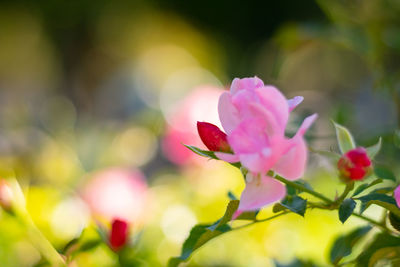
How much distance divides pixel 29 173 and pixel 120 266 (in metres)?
0.60

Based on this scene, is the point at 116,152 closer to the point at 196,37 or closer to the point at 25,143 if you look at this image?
the point at 25,143

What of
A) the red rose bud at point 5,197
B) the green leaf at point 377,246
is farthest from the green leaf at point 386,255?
the red rose bud at point 5,197

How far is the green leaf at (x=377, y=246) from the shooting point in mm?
375

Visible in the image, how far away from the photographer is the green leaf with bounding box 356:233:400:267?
1.23 ft

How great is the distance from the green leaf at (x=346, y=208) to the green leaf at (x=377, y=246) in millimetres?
53

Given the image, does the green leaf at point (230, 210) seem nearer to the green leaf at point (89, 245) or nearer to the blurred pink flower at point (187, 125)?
the green leaf at point (89, 245)

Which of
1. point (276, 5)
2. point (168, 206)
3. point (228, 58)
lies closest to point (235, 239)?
point (168, 206)

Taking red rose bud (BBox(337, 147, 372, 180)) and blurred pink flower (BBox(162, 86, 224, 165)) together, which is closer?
red rose bud (BBox(337, 147, 372, 180))

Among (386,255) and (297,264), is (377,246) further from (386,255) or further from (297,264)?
(297,264)

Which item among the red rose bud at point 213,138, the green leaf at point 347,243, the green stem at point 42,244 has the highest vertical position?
the red rose bud at point 213,138

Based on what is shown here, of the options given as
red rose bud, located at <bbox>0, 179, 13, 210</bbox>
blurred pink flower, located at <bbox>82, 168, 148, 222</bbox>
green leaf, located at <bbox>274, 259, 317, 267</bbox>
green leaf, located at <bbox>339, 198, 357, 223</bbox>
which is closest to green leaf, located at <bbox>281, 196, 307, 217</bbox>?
green leaf, located at <bbox>339, 198, 357, 223</bbox>

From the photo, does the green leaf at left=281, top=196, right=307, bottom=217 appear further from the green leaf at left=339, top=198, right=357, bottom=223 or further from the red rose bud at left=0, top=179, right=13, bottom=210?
the red rose bud at left=0, top=179, right=13, bottom=210

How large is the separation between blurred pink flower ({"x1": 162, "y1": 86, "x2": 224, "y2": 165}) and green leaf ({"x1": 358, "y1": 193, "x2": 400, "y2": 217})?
0.71m

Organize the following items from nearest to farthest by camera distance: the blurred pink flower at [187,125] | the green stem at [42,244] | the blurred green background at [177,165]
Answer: the green stem at [42,244]
the blurred green background at [177,165]
the blurred pink flower at [187,125]
